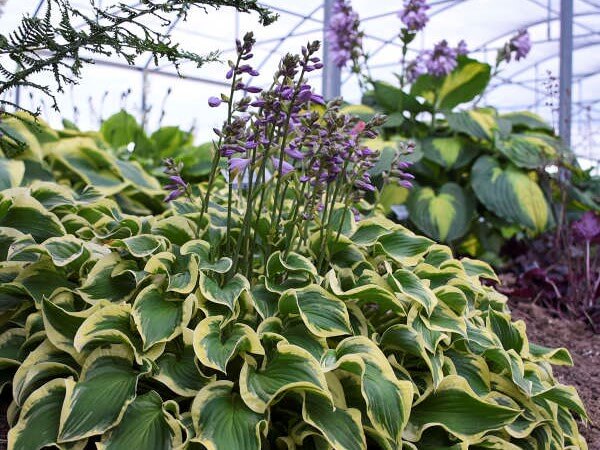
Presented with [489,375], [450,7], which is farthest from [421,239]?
[450,7]

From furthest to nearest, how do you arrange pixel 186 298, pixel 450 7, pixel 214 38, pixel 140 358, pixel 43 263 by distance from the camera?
1. pixel 214 38
2. pixel 450 7
3. pixel 43 263
4. pixel 186 298
5. pixel 140 358

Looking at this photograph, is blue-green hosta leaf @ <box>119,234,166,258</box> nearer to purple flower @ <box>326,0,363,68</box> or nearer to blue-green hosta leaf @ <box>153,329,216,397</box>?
blue-green hosta leaf @ <box>153,329,216,397</box>

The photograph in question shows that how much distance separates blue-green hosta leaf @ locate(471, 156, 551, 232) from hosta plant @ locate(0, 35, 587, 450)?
1.56 meters

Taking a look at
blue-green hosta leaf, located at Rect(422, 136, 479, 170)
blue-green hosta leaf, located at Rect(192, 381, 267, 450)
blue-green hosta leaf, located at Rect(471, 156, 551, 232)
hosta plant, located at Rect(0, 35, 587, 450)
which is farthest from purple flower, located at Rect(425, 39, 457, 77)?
blue-green hosta leaf, located at Rect(192, 381, 267, 450)

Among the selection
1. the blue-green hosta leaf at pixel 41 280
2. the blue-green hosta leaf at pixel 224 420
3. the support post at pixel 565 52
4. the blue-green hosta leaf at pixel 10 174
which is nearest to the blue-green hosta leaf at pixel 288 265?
the blue-green hosta leaf at pixel 224 420

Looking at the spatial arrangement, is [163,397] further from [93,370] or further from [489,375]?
[489,375]

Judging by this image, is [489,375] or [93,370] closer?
[93,370]

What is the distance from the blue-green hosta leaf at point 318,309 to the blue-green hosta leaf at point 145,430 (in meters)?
0.32

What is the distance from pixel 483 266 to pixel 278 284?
30.0 inches

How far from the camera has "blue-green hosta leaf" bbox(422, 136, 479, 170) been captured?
3.31 m

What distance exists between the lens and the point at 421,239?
1.73 m

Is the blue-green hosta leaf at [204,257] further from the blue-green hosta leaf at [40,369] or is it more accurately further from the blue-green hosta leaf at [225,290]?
the blue-green hosta leaf at [40,369]

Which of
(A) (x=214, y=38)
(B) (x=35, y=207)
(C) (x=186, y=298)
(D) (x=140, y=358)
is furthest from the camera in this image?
(A) (x=214, y=38)

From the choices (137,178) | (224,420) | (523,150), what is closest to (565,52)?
(523,150)
